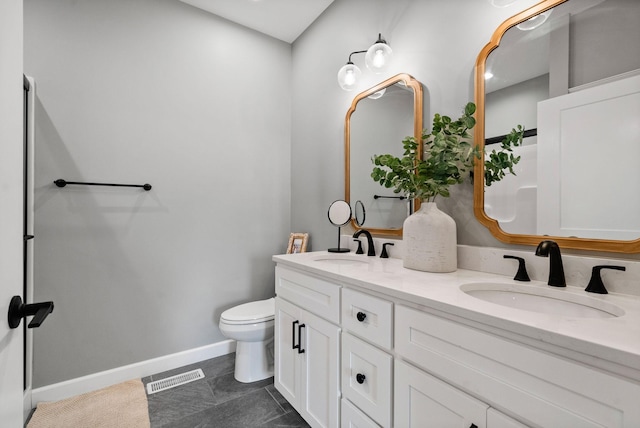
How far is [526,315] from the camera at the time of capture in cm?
68

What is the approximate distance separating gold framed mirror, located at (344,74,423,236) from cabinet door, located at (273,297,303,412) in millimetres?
719

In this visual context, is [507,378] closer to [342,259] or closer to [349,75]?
[342,259]

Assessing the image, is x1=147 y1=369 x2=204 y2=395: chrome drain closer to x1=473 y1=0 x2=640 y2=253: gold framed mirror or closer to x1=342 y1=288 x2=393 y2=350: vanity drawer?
x1=342 y1=288 x2=393 y2=350: vanity drawer

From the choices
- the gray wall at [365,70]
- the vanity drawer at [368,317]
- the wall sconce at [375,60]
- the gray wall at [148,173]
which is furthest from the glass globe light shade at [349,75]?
the vanity drawer at [368,317]

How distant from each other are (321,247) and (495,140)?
1.37 meters

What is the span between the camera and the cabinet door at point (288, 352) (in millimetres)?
1456

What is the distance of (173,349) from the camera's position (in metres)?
2.04

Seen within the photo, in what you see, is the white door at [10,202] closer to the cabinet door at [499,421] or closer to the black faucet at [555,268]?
the cabinet door at [499,421]

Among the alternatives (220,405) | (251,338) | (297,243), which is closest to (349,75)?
(297,243)

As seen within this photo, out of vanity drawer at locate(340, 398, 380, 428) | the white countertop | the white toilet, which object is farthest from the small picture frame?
vanity drawer at locate(340, 398, 380, 428)

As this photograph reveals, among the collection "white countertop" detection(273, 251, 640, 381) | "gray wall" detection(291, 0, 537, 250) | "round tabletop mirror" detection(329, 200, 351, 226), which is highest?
"gray wall" detection(291, 0, 537, 250)

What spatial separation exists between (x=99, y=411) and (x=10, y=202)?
5.27 ft

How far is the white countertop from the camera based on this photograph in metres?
0.54

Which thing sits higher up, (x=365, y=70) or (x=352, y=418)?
(x=365, y=70)
